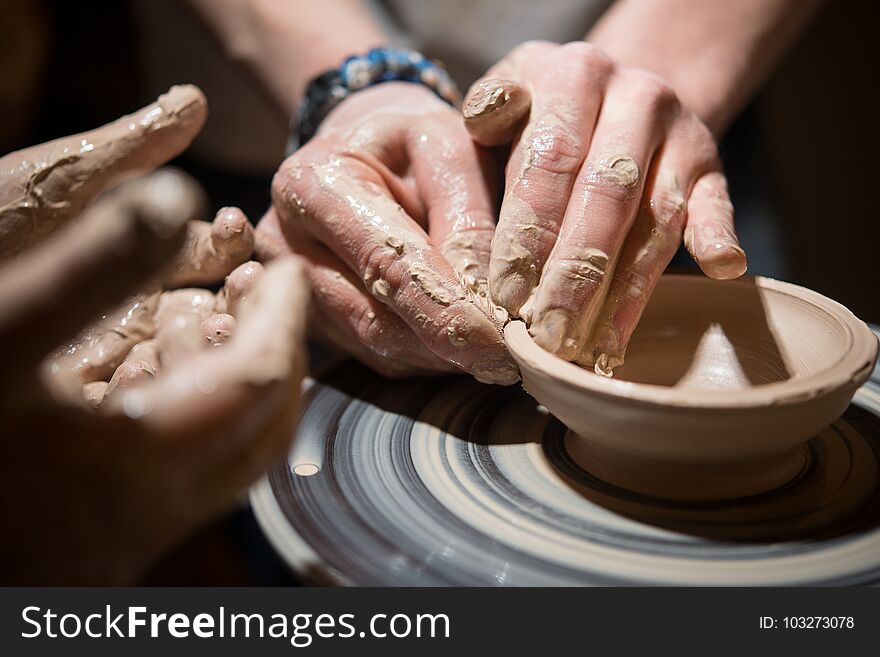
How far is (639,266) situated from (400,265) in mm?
324

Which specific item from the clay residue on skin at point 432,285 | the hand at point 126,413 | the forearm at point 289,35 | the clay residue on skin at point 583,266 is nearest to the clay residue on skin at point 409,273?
the clay residue on skin at point 432,285

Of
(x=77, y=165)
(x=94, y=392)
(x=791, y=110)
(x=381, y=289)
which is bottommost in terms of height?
(x=791, y=110)

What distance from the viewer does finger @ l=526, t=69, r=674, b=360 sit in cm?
101

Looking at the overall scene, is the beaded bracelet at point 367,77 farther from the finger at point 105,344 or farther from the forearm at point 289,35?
the finger at point 105,344

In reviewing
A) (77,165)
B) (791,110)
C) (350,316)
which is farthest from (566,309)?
(791,110)

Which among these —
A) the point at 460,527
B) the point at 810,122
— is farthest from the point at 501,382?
the point at 810,122

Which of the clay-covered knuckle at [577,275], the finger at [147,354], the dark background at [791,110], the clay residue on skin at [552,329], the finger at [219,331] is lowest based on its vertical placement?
the dark background at [791,110]

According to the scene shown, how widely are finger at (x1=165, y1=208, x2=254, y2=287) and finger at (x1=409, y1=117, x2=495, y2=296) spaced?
0.91 feet

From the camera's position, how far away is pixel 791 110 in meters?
3.05

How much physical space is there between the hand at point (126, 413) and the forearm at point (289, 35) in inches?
48.8

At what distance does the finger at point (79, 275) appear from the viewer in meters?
0.53

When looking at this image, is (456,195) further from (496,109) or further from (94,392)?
(94,392)

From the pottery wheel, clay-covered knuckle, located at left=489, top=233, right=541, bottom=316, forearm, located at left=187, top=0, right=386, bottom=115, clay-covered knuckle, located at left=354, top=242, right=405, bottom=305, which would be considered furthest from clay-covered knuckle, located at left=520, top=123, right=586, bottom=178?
forearm, located at left=187, top=0, right=386, bottom=115

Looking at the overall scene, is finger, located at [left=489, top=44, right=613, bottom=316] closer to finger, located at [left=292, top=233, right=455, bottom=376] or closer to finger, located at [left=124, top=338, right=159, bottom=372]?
finger, located at [left=292, top=233, right=455, bottom=376]
